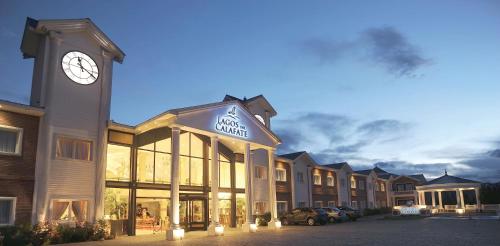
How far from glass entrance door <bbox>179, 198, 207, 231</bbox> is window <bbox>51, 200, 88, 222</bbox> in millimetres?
7020

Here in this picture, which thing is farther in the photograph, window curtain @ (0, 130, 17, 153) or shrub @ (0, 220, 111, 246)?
window curtain @ (0, 130, 17, 153)

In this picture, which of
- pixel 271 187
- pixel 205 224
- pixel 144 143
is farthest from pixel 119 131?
Answer: pixel 271 187

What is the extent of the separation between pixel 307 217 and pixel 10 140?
20.9 metres

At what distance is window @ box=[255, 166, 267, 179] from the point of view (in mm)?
34359

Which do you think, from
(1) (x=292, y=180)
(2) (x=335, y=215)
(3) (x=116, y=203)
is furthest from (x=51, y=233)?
(1) (x=292, y=180)

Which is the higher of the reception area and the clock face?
the clock face

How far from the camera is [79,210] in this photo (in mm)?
20328

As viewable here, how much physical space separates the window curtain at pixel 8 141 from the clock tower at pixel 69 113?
1062 millimetres

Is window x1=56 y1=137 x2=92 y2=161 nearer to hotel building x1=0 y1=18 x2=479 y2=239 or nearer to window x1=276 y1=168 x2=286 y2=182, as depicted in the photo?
hotel building x1=0 y1=18 x2=479 y2=239

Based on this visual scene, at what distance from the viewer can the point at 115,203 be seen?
2248 cm

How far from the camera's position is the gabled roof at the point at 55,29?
2017cm

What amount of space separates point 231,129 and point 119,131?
21.2ft

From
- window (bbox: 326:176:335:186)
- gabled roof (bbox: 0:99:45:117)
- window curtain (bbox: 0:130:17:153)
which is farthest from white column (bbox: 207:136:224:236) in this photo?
→ window (bbox: 326:176:335:186)

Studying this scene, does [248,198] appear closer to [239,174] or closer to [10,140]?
[239,174]
